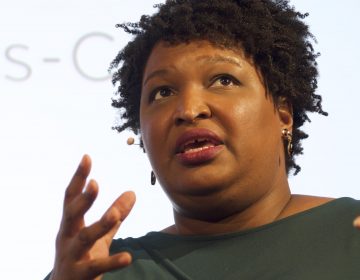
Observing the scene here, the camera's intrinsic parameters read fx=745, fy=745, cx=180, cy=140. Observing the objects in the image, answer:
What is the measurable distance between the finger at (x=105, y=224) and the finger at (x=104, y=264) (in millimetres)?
25

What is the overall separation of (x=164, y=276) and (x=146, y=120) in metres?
0.30

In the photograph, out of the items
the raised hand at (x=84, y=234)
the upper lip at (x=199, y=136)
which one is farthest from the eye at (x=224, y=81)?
the raised hand at (x=84, y=234)

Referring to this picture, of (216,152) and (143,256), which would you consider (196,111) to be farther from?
(143,256)

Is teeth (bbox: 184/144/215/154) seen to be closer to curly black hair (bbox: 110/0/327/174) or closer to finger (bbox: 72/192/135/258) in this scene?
curly black hair (bbox: 110/0/327/174)

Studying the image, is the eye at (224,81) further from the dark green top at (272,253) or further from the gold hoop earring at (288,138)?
the dark green top at (272,253)

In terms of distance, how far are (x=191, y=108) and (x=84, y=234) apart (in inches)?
14.6

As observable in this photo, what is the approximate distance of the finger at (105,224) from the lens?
0.96 metres

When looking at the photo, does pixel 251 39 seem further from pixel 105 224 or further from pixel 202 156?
pixel 105 224

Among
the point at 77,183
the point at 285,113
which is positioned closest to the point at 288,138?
the point at 285,113

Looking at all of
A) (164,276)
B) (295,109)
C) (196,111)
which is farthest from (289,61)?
(164,276)

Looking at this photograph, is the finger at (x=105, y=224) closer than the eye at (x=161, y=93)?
Yes

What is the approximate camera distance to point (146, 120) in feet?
4.57

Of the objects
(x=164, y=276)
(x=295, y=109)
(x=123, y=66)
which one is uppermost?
(x=123, y=66)

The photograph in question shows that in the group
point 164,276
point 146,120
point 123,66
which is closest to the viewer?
point 164,276
